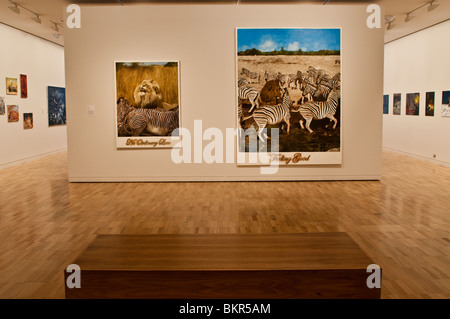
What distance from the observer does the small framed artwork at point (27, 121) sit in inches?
729

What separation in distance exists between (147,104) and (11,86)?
22.6ft

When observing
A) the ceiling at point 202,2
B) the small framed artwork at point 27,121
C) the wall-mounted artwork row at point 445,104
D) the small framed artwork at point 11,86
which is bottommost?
the small framed artwork at point 27,121

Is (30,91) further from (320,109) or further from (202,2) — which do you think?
(320,109)

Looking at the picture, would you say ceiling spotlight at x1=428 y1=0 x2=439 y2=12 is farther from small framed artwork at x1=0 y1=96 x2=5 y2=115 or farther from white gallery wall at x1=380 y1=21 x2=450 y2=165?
small framed artwork at x1=0 y1=96 x2=5 y2=115

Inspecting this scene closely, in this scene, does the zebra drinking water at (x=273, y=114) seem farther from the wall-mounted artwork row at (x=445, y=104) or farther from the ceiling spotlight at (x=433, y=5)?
the wall-mounted artwork row at (x=445, y=104)

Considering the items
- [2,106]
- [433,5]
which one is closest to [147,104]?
[2,106]

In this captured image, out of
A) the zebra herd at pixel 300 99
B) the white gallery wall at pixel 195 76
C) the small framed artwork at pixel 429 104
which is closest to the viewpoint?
the white gallery wall at pixel 195 76

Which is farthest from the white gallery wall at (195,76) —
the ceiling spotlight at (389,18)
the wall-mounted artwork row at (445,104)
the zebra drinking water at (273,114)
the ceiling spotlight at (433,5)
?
the wall-mounted artwork row at (445,104)

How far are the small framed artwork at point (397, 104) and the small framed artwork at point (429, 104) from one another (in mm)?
2613

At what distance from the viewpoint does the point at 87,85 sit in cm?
1353

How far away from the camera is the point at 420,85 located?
18.6 m

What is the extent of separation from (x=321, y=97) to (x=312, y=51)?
4.14 ft

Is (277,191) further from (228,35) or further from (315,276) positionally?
(315,276)

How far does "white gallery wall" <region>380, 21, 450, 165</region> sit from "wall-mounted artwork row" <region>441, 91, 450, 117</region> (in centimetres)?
17
